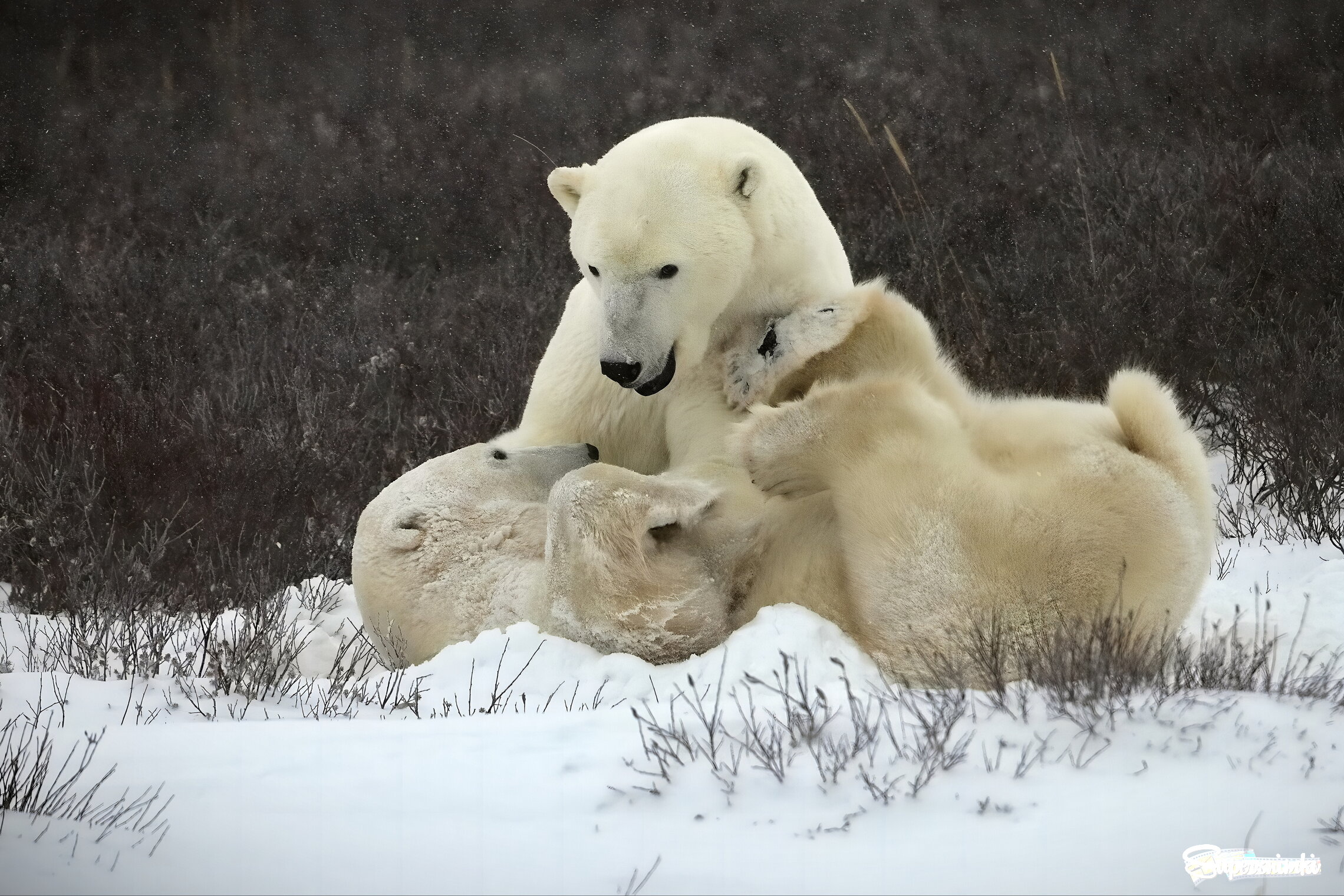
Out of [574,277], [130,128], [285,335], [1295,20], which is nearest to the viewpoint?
[285,335]

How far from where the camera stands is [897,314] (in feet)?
8.72

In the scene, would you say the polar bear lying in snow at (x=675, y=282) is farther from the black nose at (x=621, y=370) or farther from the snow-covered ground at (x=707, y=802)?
the snow-covered ground at (x=707, y=802)

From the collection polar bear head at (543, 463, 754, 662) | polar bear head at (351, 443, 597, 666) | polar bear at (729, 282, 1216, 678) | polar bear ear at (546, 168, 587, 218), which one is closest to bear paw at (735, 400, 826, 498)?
polar bear at (729, 282, 1216, 678)

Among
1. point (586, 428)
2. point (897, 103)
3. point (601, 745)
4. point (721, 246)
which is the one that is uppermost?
point (897, 103)

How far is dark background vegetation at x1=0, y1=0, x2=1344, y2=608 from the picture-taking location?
15.7 ft

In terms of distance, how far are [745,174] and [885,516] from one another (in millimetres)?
1037

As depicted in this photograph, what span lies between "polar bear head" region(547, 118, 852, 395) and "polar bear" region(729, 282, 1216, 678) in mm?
384

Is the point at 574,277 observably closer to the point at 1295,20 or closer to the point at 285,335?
the point at 285,335

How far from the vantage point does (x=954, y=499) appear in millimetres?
2301

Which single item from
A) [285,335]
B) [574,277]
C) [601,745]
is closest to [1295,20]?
[574,277]

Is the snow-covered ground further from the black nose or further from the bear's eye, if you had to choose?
the black nose

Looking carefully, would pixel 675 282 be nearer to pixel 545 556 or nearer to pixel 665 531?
pixel 665 531

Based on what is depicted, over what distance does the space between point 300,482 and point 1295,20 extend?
27.0 feet

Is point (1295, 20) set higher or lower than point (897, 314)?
higher
